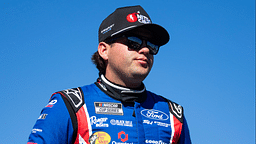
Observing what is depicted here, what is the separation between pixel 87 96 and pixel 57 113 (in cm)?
63

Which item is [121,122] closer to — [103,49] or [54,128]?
[54,128]

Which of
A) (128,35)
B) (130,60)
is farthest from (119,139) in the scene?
(128,35)

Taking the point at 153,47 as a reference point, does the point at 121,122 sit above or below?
below

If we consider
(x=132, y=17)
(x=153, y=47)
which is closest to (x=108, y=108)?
(x=153, y=47)

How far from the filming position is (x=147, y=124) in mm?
5121

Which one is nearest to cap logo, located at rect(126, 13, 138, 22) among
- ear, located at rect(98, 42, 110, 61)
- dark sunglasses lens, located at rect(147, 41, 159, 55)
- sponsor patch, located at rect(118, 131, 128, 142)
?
dark sunglasses lens, located at rect(147, 41, 159, 55)

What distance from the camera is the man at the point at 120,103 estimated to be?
4.65 metres

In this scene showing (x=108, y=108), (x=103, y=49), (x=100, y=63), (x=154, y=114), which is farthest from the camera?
(x=100, y=63)

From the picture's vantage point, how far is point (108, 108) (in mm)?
5051

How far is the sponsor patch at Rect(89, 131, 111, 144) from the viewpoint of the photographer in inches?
183

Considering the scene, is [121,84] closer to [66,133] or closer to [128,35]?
[128,35]

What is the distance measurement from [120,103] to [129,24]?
1.38 m

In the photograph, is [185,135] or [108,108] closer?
[108,108]

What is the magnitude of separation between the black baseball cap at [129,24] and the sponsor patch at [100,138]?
174cm
